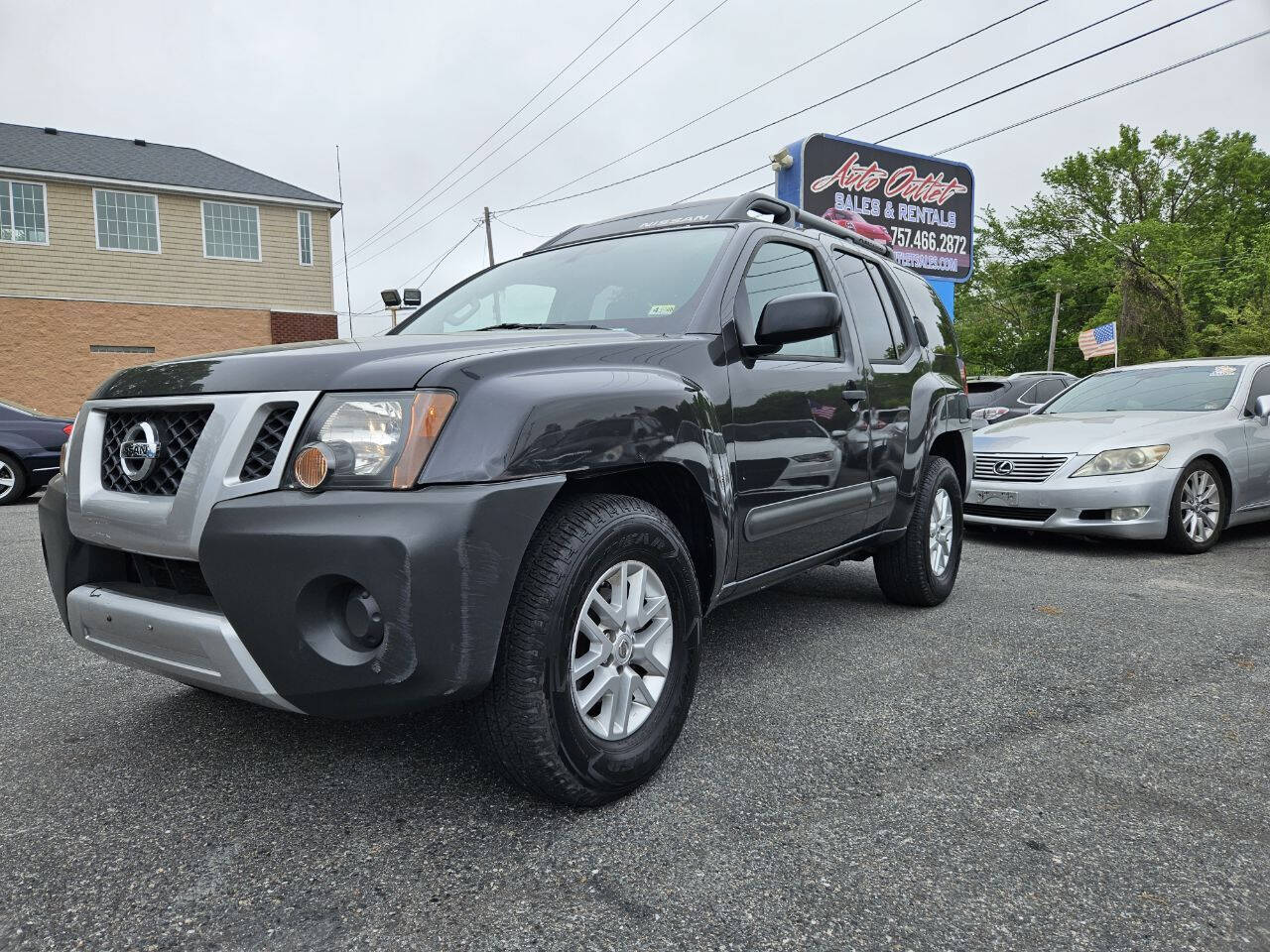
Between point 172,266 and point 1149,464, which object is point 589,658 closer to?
point 1149,464

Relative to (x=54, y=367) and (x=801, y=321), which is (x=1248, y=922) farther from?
(x=54, y=367)

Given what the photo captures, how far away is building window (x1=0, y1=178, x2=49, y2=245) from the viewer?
18.4m

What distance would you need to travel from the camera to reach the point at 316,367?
6.86 ft

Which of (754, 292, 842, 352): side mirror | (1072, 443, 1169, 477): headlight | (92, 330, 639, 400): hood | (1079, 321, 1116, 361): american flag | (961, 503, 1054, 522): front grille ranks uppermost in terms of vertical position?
(1079, 321, 1116, 361): american flag

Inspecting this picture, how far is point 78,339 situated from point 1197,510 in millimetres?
20580

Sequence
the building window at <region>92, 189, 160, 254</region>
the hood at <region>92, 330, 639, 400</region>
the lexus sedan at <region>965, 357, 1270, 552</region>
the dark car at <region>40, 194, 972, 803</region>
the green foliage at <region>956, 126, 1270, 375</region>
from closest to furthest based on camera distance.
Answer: the dark car at <region>40, 194, 972, 803</region>
the hood at <region>92, 330, 639, 400</region>
the lexus sedan at <region>965, 357, 1270, 552</region>
the building window at <region>92, 189, 160, 254</region>
the green foliage at <region>956, 126, 1270, 375</region>

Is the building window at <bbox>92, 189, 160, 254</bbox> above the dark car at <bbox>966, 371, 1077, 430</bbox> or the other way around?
above

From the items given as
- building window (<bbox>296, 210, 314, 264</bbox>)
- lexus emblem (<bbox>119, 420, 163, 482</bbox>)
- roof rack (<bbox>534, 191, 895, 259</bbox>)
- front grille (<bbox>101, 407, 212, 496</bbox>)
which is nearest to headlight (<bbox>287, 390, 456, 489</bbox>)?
front grille (<bbox>101, 407, 212, 496</bbox>)

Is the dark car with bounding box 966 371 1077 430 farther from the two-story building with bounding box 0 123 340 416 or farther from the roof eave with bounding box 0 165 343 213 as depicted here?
the roof eave with bounding box 0 165 343 213

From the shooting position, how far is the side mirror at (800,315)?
2861mm

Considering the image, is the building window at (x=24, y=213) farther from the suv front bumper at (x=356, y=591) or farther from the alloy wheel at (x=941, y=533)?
the suv front bumper at (x=356, y=591)

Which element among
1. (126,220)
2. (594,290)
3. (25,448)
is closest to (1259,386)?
(594,290)

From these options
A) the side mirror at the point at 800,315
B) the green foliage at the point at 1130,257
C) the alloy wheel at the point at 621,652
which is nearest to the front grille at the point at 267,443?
the alloy wheel at the point at 621,652

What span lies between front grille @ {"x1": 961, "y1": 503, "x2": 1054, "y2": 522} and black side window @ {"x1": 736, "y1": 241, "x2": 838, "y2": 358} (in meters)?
3.30
